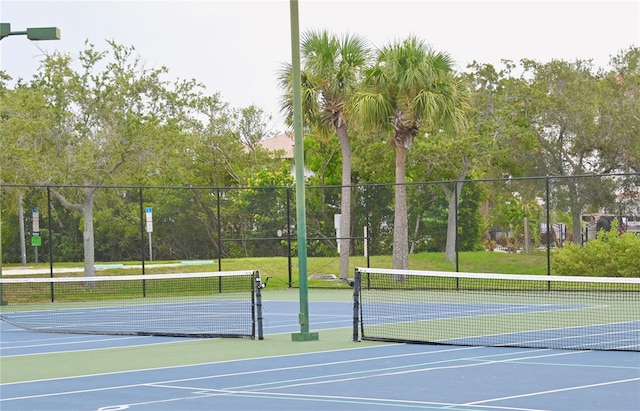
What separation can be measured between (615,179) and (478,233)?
7478 mm

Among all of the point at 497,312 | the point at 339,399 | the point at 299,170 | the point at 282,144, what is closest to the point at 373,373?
the point at 339,399

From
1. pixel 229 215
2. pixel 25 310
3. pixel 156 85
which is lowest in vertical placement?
pixel 25 310

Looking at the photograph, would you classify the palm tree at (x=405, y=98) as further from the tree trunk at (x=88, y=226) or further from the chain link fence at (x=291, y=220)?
the tree trunk at (x=88, y=226)

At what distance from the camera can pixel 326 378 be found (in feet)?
39.4

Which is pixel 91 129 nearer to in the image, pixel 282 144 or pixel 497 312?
pixel 497 312

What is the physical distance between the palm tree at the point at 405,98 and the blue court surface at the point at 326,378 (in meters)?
13.8

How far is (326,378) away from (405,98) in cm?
1920

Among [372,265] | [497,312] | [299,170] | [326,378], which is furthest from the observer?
[372,265]

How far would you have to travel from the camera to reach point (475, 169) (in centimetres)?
4166

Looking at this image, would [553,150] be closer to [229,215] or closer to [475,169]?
[475,169]

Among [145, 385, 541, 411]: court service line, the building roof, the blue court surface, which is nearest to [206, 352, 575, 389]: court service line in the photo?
the blue court surface

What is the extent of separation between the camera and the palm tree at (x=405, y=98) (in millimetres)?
29766

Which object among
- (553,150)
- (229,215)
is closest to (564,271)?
(229,215)

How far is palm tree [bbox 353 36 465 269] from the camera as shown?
2977 centimetres
